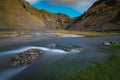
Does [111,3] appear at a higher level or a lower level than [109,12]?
higher

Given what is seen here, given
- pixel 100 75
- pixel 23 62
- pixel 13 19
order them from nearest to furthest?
1. pixel 100 75
2. pixel 23 62
3. pixel 13 19

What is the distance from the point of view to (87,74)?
1288 cm

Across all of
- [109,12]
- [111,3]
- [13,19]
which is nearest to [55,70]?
[13,19]

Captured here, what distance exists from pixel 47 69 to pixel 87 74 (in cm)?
438

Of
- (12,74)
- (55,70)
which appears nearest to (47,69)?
(55,70)

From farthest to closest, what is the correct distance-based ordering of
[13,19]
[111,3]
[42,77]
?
[111,3]
[13,19]
[42,77]

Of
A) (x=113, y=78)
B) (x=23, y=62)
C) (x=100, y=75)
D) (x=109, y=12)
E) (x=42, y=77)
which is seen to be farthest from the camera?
(x=109, y=12)

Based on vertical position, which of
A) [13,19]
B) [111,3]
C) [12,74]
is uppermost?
[111,3]

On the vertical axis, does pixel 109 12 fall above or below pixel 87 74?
above

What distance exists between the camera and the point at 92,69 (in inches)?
553

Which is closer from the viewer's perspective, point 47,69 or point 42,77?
point 42,77

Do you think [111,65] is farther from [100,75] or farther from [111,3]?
[111,3]

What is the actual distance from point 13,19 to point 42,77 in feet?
390

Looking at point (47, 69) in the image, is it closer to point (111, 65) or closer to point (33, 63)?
point (33, 63)
